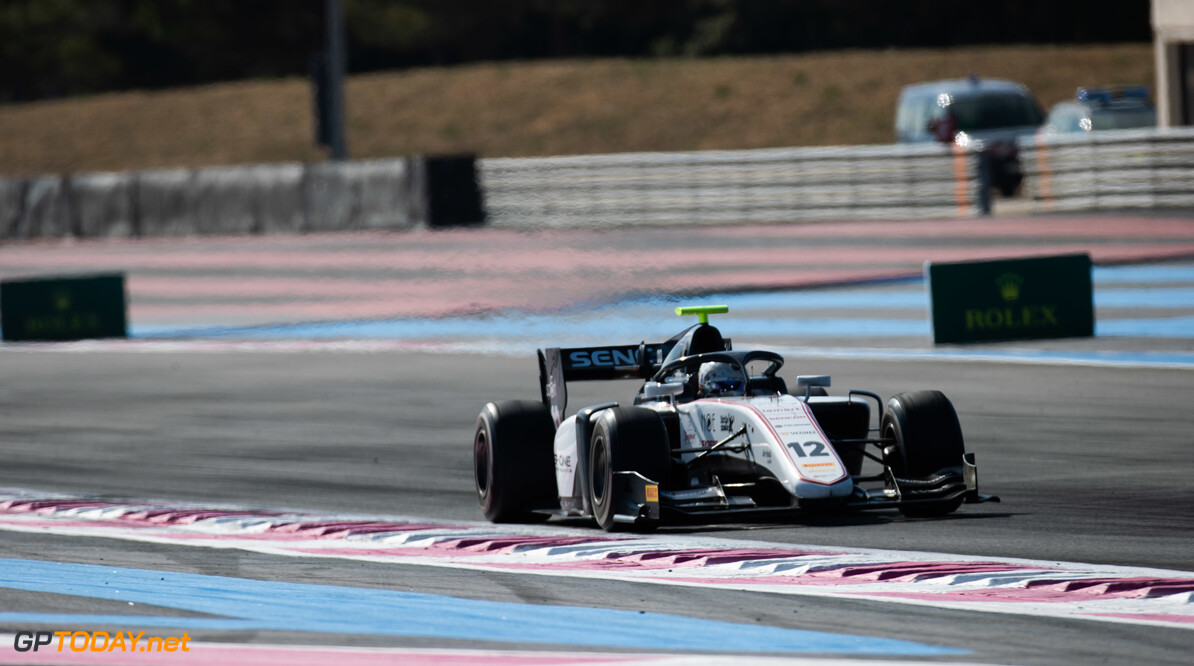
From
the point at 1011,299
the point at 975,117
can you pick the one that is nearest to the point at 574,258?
the point at 1011,299

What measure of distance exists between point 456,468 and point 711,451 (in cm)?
261

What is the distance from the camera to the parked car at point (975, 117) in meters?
27.6

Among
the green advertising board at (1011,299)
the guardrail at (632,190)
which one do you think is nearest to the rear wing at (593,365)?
the green advertising board at (1011,299)

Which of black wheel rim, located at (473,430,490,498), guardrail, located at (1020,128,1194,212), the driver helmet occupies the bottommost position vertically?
black wheel rim, located at (473,430,490,498)

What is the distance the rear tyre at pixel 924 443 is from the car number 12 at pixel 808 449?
0.54m

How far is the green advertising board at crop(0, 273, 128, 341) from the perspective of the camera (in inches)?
716

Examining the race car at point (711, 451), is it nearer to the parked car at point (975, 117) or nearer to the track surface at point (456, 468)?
the track surface at point (456, 468)

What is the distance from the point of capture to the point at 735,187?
28.1 metres

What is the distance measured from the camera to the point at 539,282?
67.5 ft

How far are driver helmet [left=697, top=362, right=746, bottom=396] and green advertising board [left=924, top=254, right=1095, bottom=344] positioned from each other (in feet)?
22.7

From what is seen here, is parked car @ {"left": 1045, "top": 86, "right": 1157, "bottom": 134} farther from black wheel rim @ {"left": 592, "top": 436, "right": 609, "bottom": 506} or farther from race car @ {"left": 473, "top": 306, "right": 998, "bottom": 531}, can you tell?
black wheel rim @ {"left": 592, "top": 436, "right": 609, "bottom": 506}

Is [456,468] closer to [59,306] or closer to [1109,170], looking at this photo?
[59,306]

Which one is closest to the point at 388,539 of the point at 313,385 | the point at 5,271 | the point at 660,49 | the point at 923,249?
the point at 313,385

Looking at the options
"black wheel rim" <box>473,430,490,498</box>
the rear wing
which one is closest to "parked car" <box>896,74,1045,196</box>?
the rear wing
